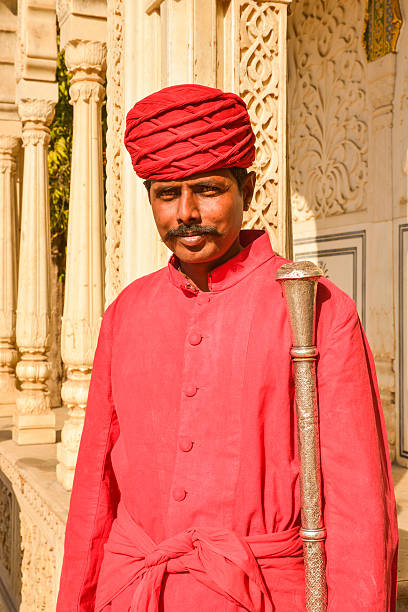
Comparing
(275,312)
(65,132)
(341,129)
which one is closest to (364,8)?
(341,129)

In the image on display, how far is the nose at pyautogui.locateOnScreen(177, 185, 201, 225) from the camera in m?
1.44

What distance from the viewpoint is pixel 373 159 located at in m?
5.04

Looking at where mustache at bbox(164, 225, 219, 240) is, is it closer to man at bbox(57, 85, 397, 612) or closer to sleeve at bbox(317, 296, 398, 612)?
man at bbox(57, 85, 397, 612)

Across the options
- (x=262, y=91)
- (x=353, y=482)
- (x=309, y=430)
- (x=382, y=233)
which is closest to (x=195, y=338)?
(x=309, y=430)

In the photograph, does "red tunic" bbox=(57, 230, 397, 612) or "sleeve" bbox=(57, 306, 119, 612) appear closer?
"red tunic" bbox=(57, 230, 397, 612)

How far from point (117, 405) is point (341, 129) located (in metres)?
4.20

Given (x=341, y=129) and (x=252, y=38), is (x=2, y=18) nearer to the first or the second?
(x=341, y=129)

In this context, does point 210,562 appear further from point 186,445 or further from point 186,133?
point 186,133

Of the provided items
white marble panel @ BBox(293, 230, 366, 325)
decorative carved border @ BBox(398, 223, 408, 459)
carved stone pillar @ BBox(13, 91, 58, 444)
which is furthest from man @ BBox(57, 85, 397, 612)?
carved stone pillar @ BBox(13, 91, 58, 444)

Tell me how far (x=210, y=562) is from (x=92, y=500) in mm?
389

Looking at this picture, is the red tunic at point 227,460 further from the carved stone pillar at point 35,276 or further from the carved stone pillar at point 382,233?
the carved stone pillar at point 35,276

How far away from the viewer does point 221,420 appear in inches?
57.1

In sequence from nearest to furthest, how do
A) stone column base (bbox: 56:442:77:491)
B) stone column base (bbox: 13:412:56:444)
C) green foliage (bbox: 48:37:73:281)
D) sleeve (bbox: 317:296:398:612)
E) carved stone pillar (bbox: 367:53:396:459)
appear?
sleeve (bbox: 317:296:398:612) < stone column base (bbox: 56:442:77:491) < carved stone pillar (bbox: 367:53:396:459) < stone column base (bbox: 13:412:56:444) < green foliage (bbox: 48:37:73:281)

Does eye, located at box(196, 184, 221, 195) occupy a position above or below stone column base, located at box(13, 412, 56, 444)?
above
